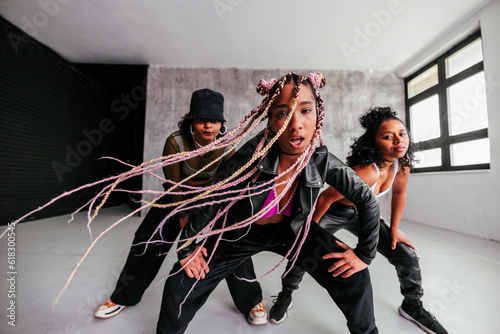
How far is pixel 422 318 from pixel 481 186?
312cm

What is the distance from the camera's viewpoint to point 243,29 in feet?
13.3

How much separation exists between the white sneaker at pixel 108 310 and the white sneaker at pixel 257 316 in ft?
2.47

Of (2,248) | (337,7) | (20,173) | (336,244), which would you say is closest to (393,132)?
(336,244)

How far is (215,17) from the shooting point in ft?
12.3

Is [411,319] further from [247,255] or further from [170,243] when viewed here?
[170,243]

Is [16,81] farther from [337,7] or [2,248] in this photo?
[337,7]

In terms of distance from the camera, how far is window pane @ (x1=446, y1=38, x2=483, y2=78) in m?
3.69

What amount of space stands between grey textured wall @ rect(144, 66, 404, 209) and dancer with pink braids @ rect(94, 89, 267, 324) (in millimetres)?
3769

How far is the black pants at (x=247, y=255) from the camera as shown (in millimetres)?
941

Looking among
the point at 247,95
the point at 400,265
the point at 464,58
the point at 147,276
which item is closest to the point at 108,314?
the point at 147,276

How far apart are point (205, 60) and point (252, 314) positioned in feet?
16.0

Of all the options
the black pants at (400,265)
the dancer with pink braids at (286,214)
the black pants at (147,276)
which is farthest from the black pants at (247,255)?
the black pants at (147,276)

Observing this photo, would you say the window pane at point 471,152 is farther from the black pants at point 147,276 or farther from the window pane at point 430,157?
the black pants at point 147,276

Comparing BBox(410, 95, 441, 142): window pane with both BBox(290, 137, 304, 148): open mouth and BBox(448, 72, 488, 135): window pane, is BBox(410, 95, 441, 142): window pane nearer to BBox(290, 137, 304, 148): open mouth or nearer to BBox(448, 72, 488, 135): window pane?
BBox(448, 72, 488, 135): window pane
